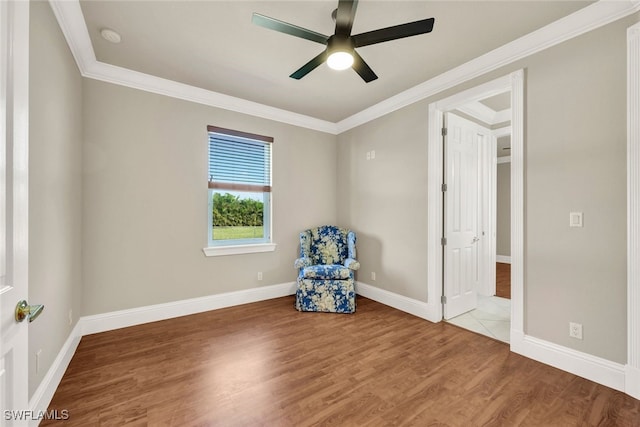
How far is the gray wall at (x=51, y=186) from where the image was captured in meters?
1.56

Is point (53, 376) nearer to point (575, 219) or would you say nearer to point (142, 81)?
point (142, 81)

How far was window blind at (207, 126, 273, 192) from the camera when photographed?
11.4 feet

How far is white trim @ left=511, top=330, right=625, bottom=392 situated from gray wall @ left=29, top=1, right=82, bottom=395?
11.7 feet

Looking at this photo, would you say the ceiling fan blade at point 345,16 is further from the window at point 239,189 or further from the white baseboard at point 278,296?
the white baseboard at point 278,296

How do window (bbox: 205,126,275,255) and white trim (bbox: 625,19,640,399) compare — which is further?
window (bbox: 205,126,275,255)

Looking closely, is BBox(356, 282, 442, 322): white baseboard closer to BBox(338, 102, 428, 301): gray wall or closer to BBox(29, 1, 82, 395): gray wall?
BBox(338, 102, 428, 301): gray wall

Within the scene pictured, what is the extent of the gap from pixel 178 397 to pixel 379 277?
272 cm

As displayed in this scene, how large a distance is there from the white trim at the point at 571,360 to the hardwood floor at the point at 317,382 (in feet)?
0.22

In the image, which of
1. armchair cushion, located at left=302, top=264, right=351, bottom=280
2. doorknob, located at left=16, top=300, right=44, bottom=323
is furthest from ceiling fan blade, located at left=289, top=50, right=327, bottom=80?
armchair cushion, located at left=302, top=264, right=351, bottom=280

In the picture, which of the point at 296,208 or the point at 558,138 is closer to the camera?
the point at 558,138

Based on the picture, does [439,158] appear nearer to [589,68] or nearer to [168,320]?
[589,68]

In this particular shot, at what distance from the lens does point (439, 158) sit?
3.12 meters

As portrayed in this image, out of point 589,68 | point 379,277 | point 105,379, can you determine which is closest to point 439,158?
point 589,68

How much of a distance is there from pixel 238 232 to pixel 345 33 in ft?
8.91
